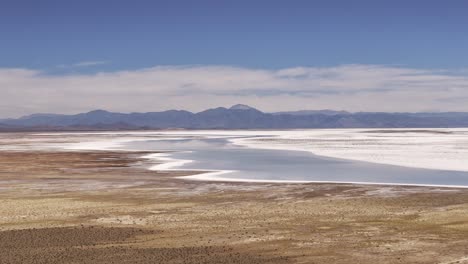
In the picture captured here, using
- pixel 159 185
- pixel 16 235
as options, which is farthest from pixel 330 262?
pixel 159 185

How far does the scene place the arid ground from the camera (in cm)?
1897

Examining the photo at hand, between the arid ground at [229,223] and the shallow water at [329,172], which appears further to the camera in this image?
the shallow water at [329,172]

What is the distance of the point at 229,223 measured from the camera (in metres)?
24.3

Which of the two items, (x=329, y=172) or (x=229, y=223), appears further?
(x=329, y=172)

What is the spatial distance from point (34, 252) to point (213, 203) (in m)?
11.8

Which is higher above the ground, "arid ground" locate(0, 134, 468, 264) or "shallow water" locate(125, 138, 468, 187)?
"shallow water" locate(125, 138, 468, 187)

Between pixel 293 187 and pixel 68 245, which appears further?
pixel 293 187

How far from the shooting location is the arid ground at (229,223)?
747 inches

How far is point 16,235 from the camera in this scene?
72.5ft

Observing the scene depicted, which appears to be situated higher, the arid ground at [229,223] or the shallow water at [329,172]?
the shallow water at [329,172]

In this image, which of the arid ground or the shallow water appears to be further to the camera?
the shallow water

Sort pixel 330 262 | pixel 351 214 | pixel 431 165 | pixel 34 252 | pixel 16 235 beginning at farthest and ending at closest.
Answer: pixel 431 165 → pixel 351 214 → pixel 16 235 → pixel 34 252 → pixel 330 262

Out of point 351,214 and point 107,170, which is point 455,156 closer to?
point 107,170

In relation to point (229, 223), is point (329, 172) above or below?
above
